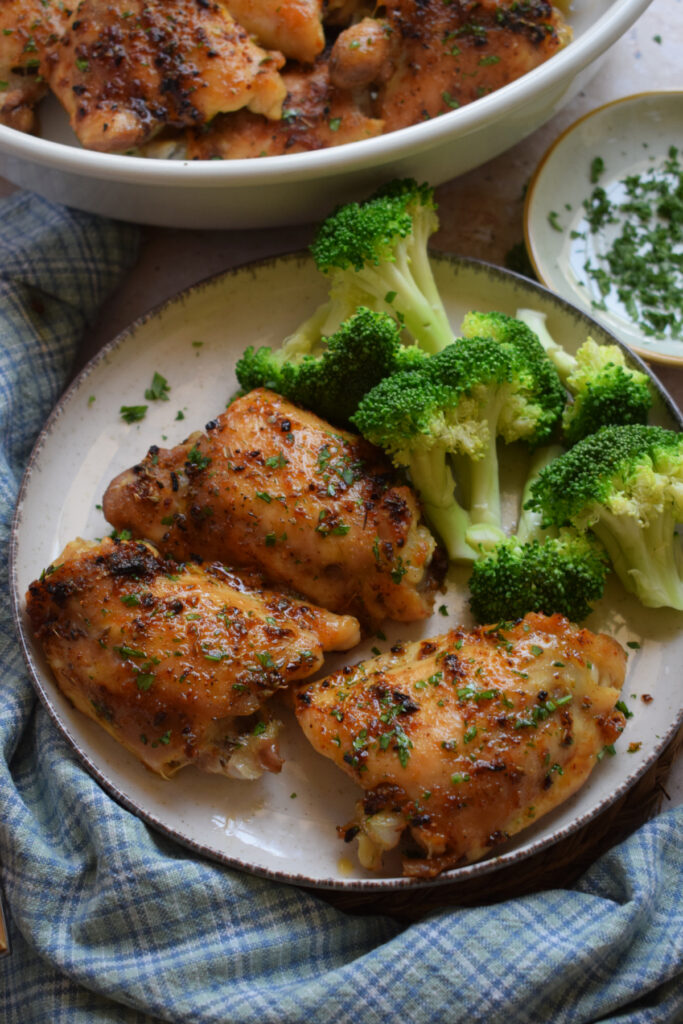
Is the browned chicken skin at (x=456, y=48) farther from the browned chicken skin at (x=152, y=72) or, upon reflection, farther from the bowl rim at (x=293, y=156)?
the browned chicken skin at (x=152, y=72)

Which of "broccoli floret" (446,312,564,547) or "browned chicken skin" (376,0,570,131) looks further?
"browned chicken skin" (376,0,570,131)

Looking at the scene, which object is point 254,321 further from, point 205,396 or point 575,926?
point 575,926

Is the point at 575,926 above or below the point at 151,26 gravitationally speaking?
below

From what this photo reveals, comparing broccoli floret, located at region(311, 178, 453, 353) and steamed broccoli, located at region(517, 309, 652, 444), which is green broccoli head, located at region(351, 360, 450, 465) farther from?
steamed broccoli, located at region(517, 309, 652, 444)

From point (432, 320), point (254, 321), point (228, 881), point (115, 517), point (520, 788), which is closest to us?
point (520, 788)

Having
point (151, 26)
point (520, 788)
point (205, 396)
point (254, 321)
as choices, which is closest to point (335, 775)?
point (520, 788)

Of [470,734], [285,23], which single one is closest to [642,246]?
[285,23]

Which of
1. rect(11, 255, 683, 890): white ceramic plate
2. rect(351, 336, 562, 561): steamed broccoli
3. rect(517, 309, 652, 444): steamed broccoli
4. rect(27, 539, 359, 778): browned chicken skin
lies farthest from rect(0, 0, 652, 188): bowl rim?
rect(27, 539, 359, 778): browned chicken skin

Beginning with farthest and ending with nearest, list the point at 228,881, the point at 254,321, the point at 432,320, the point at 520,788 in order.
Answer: the point at 254,321
the point at 432,320
the point at 228,881
the point at 520,788
